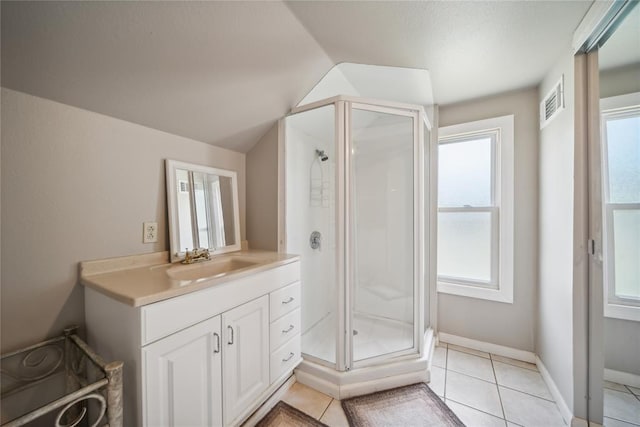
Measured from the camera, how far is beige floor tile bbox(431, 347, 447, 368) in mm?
1829

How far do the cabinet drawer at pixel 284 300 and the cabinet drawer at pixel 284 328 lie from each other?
0.04m

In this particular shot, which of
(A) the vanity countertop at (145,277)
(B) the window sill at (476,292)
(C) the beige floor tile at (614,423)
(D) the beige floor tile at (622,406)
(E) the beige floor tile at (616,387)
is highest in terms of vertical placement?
(A) the vanity countertop at (145,277)

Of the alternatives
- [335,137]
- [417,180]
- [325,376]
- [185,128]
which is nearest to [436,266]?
[417,180]

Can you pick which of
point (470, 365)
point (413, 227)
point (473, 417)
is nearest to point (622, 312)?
point (470, 365)

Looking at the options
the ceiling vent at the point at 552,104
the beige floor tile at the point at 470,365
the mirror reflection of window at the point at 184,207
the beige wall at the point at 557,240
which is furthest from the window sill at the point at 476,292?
the mirror reflection of window at the point at 184,207

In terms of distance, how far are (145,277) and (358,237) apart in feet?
4.56

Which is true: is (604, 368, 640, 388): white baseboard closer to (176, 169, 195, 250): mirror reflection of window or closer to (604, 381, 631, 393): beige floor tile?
(604, 381, 631, 393): beige floor tile

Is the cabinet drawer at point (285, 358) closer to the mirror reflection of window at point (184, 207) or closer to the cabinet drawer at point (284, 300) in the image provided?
the cabinet drawer at point (284, 300)

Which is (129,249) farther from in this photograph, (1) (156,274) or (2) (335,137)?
(2) (335,137)

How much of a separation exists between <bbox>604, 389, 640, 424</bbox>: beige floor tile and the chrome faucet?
2592 millimetres

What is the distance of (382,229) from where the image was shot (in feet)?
7.11

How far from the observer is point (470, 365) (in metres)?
1.80

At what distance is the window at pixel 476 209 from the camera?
1.92 m

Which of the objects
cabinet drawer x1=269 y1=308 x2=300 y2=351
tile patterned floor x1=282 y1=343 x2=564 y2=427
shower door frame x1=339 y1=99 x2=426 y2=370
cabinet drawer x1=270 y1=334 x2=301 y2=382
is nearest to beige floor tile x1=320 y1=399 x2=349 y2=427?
tile patterned floor x1=282 y1=343 x2=564 y2=427
